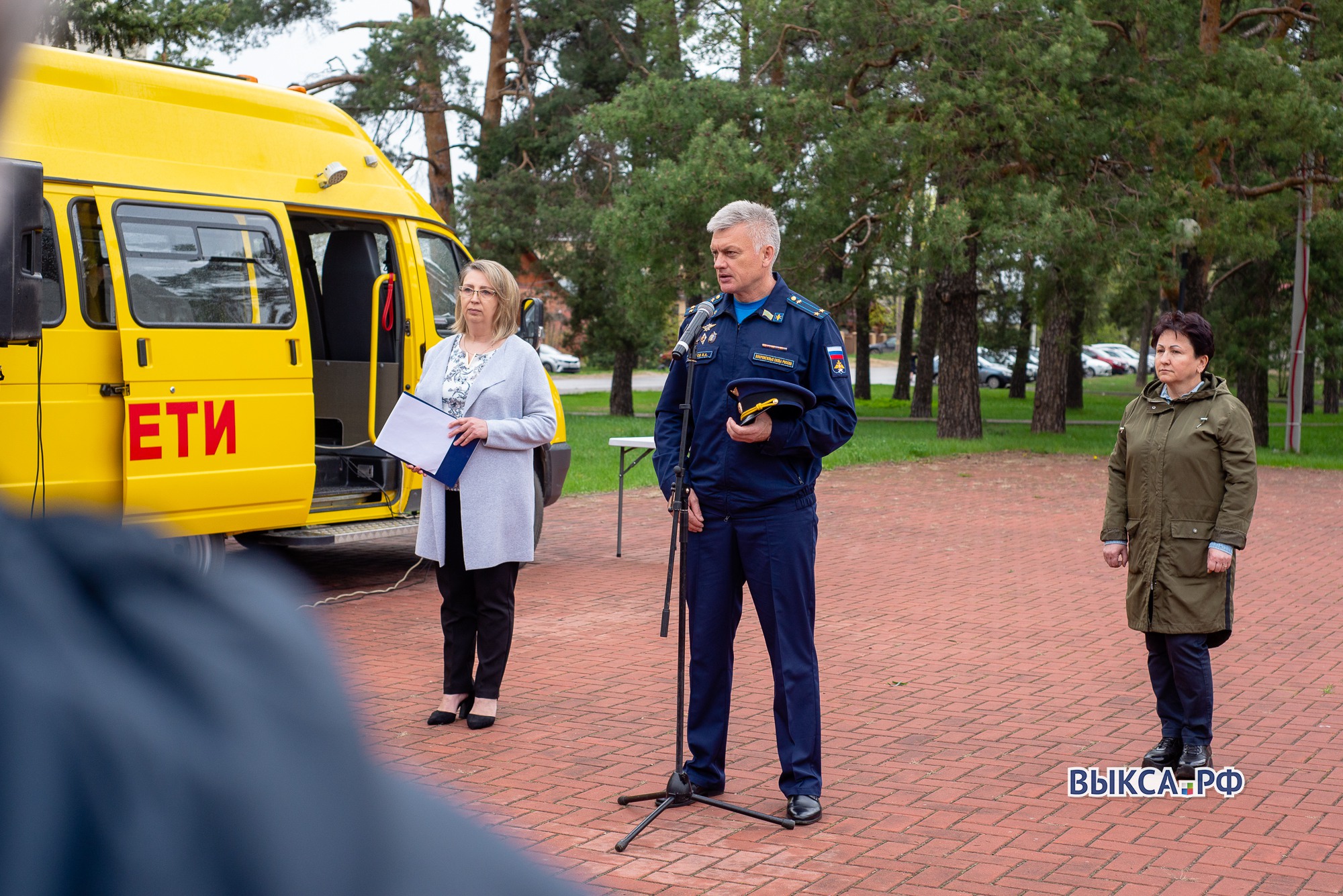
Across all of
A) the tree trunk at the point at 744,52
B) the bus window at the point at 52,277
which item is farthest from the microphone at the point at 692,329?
the tree trunk at the point at 744,52

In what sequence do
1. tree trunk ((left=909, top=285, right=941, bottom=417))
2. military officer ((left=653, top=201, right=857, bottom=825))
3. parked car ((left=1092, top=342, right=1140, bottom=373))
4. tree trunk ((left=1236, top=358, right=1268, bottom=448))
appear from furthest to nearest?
parked car ((left=1092, top=342, right=1140, bottom=373)) < tree trunk ((left=909, top=285, right=941, bottom=417)) < tree trunk ((left=1236, top=358, right=1268, bottom=448)) < military officer ((left=653, top=201, right=857, bottom=825))

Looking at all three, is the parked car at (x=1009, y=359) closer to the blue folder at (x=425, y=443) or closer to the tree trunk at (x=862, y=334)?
the tree trunk at (x=862, y=334)

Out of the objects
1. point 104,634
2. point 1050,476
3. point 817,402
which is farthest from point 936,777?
point 1050,476

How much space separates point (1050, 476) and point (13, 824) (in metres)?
19.5

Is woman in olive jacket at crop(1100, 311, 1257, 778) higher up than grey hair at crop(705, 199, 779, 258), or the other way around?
grey hair at crop(705, 199, 779, 258)

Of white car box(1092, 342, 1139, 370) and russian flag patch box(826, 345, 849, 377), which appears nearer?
russian flag patch box(826, 345, 849, 377)

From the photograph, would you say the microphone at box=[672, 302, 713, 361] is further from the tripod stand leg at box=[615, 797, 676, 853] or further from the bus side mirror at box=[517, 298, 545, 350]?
the bus side mirror at box=[517, 298, 545, 350]

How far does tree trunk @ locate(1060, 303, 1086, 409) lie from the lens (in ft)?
84.3

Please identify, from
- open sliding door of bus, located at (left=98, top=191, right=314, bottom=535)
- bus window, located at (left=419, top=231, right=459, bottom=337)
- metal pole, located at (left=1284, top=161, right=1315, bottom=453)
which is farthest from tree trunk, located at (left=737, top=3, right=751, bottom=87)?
open sliding door of bus, located at (left=98, top=191, right=314, bottom=535)

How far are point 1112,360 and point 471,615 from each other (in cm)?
7597

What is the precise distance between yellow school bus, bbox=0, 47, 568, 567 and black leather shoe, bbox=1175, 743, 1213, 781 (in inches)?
197

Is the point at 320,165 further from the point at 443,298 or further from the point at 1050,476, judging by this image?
the point at 1050,476

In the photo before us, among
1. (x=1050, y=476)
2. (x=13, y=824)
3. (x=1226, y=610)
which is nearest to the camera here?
(x=13, y=824)

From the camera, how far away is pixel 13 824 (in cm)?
42
